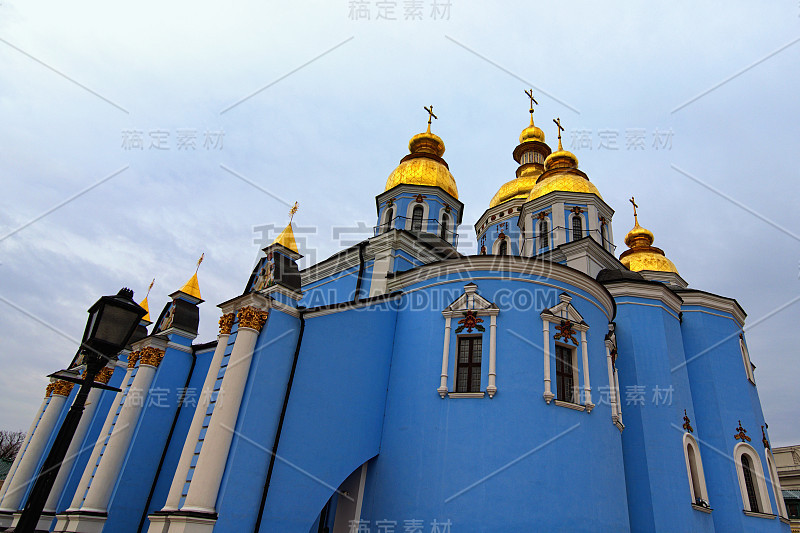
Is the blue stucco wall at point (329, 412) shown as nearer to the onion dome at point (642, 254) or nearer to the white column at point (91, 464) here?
the white column at point (91, 464)

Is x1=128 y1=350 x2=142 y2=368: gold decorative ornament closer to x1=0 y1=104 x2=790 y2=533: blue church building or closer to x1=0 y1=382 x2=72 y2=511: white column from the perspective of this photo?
x1=0 y1=104 x2=790 y2=533: blue church building

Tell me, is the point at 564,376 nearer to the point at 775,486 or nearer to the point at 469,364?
the point at 469,364

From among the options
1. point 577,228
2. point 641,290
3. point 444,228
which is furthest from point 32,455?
point 577,228

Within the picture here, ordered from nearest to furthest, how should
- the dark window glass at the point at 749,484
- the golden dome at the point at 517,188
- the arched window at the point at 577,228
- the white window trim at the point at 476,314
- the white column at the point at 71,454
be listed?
the white window trim at the point at 476,314 < the dark window glass at the point at 749,484 < the white column at the point at 71,454 < the arched window at the point at 577,228 < the golden dome at the point at 517,188

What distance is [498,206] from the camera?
26.4m

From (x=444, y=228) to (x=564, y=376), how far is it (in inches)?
366

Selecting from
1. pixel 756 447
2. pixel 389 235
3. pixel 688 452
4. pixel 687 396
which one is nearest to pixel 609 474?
pixel 688 452

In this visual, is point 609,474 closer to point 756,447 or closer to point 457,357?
point 457,357

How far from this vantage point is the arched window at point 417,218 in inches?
771

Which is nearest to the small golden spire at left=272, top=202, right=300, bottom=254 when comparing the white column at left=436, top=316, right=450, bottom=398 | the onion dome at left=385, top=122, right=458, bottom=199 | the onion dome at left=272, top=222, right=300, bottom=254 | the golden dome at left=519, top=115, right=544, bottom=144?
the onion dome at left=272, top=222, right=300, bottom=254

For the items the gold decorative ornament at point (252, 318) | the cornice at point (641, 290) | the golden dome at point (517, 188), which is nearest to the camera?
the gold decorative ornament at point (252, 318)

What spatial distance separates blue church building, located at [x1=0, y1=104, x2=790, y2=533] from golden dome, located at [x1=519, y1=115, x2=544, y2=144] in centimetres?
1580

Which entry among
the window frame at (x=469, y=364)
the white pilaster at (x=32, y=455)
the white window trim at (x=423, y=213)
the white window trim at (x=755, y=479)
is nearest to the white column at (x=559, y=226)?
the white window trim at (x=423, y=213)

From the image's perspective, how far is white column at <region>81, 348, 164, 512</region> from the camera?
38.4 ft
